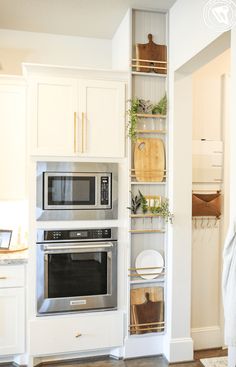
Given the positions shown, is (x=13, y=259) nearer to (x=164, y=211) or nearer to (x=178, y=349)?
(x=164, y=211)

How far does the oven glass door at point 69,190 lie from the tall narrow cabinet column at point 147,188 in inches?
14.1

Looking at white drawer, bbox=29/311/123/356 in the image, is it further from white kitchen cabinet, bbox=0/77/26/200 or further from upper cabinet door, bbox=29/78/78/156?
upper cabinet door, bbox=29/78/78/156

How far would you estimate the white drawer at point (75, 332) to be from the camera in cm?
267

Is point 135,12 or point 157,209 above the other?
point 135,12

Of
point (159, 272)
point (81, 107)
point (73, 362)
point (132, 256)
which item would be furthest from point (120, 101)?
point (73, 362)

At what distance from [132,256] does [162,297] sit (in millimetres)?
459

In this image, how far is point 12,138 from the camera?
2.88 metres

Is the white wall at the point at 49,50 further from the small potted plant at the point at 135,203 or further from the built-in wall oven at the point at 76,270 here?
the built-in wall oven at the point at 76,270

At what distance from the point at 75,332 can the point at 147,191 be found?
1310mm

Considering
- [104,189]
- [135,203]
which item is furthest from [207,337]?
[104,189]

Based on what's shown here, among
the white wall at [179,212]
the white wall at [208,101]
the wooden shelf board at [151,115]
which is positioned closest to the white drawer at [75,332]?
the white wall at [179,212]

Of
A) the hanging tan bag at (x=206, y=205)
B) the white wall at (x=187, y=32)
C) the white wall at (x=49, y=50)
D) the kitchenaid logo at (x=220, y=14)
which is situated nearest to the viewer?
the kitchenaid logo at (x=220, y=14)

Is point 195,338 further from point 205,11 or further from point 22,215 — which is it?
point 205,11

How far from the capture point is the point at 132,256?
9.34 feet
